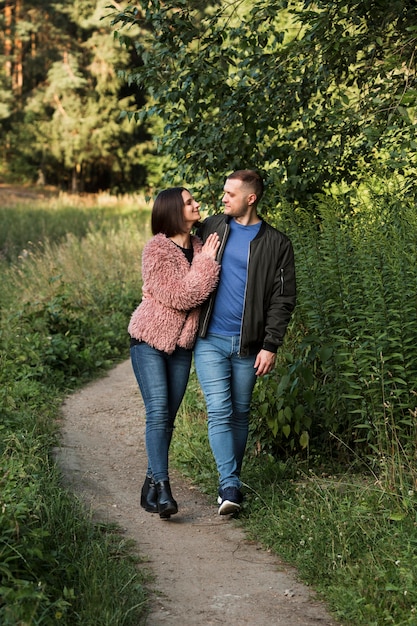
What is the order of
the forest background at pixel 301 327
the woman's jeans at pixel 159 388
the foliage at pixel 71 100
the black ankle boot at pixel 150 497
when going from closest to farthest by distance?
the forest background at pixel 301 327
the woman's jeans at pixel 159 388
the black ankle boot at pixel 150 497
the foliage at pixel 71 100

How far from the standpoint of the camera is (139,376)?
19.0ft

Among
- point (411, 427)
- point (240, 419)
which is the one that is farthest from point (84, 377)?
point (411, 427)

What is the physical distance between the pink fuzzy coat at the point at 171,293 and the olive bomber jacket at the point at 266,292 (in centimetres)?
12

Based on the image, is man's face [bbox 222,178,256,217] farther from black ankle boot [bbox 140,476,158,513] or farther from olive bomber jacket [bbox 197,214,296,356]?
black ankle boot [bbox 140,476,158,513]

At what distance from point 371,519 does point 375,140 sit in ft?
10.0

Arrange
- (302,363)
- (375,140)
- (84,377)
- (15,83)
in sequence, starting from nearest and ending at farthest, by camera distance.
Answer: (302,363) < (375,140) < (84,377) < (15,83)

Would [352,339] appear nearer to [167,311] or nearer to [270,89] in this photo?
[167,311]

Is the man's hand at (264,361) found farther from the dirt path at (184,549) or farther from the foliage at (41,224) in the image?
the foliage at (41,224)

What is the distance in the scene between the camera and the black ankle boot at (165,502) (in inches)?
223

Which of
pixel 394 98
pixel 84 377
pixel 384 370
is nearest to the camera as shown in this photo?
pixel 384 370

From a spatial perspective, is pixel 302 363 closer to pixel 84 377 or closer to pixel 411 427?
pixel 411 427

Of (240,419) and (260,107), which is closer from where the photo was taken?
(240,419)

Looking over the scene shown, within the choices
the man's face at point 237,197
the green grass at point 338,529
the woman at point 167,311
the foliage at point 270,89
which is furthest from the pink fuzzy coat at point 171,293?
the foliage at point 270,89

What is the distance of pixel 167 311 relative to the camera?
5.68 metres
